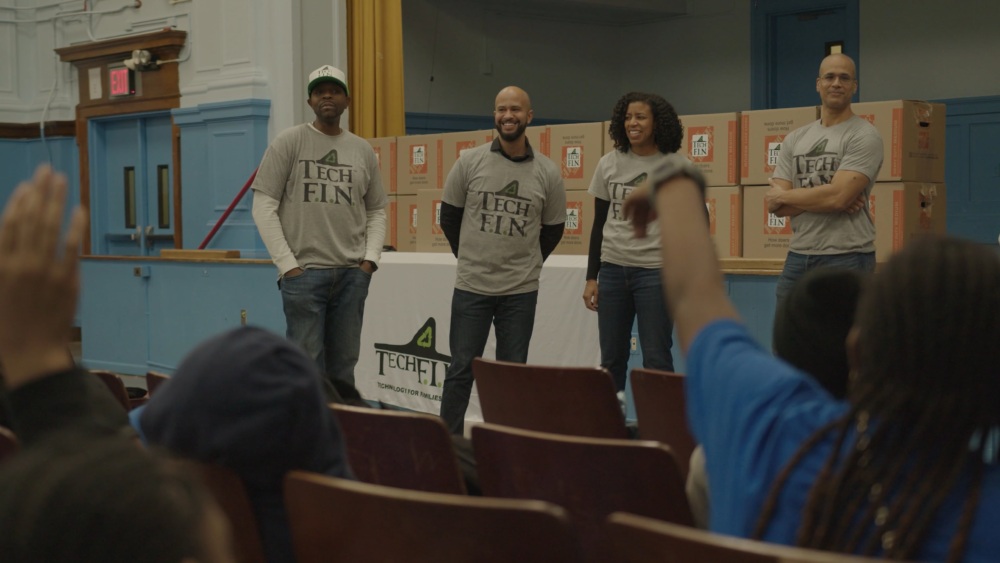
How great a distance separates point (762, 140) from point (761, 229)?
0.39 meters

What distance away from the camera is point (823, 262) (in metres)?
3.71

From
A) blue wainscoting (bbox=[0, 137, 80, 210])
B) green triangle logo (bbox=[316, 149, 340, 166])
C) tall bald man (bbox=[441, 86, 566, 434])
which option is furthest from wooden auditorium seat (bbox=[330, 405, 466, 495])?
blue wainscoting (bbox=[0, 137, 80, 210])

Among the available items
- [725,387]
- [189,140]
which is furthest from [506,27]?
[725,387]

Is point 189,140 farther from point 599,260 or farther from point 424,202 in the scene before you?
point 599,260

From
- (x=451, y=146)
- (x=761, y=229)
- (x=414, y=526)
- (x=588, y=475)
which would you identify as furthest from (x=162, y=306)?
(x=414, y=526)

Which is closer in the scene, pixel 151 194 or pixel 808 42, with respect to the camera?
pixel 151 194

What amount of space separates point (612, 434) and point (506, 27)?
833 cm

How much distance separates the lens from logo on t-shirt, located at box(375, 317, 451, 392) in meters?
5.20

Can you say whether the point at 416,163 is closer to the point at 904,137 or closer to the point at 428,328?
the point at 428,328

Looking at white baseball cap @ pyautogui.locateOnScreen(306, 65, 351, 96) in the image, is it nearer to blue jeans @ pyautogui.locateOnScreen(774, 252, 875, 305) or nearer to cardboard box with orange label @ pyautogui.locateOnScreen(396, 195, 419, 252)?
blue jeans @ pyautogui.locateOnScreen(774, 252, 875, 305)

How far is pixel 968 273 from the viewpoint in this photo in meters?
1.02

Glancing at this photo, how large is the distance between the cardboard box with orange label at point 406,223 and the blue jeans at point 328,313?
2226 mm

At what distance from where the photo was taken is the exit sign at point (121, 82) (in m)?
8.55

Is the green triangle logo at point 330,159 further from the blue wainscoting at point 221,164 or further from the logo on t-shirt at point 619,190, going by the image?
the blue wainscoting at point 221,164
